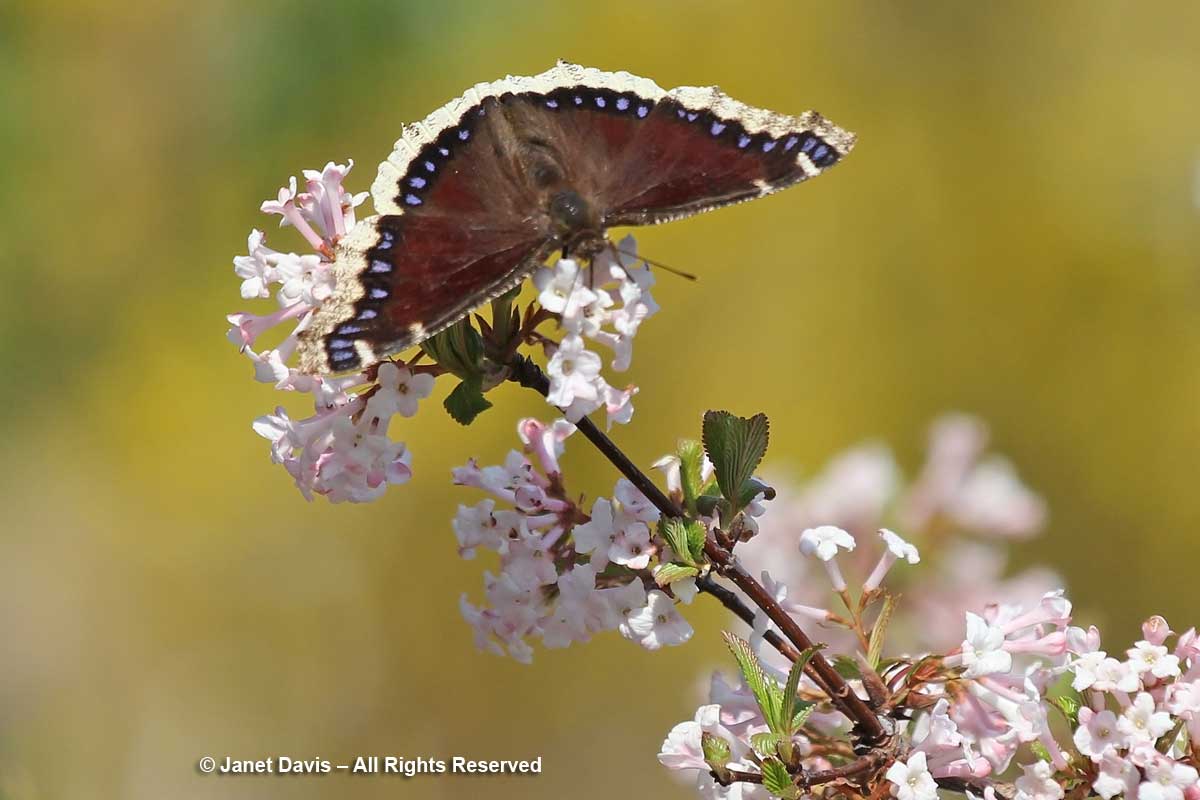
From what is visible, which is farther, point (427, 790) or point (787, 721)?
point (427, 790)

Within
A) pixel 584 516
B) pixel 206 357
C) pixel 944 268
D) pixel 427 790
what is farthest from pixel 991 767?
pixel 206 357

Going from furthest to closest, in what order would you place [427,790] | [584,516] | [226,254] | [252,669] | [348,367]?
[226,254] < [252,669] < [427,790] < [584,516] < [348,367]

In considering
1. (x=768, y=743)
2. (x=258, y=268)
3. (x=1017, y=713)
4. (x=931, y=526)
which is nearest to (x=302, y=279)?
(x=258, y=268)

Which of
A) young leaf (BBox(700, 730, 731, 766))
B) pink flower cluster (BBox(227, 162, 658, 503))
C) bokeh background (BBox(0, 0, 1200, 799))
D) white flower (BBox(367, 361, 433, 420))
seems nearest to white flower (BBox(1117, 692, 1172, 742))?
young leaf (BBox(700, 730, 731, 766))

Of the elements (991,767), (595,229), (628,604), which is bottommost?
(991,767)

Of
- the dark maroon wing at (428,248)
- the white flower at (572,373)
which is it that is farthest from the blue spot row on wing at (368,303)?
the white flower at (572,373)

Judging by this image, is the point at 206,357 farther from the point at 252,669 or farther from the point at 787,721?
the point at 787,721

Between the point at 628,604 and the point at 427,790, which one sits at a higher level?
the point at 427,790
